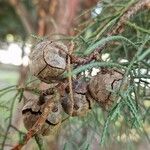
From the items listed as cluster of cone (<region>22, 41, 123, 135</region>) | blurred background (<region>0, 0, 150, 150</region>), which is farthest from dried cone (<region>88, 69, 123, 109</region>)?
blurred background (<region>0, 0, 150, 150</region>)

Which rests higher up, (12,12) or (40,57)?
(12,12)

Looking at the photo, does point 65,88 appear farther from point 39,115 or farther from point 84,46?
point 84,46

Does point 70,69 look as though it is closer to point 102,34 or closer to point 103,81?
point 103,81

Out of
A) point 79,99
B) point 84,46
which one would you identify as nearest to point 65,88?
point 79,99

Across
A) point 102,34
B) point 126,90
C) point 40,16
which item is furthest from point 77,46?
point 40,16

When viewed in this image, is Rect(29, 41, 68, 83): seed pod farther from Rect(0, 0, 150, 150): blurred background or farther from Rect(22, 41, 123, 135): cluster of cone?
Rect(0, 0, 150, 150): blurred background
